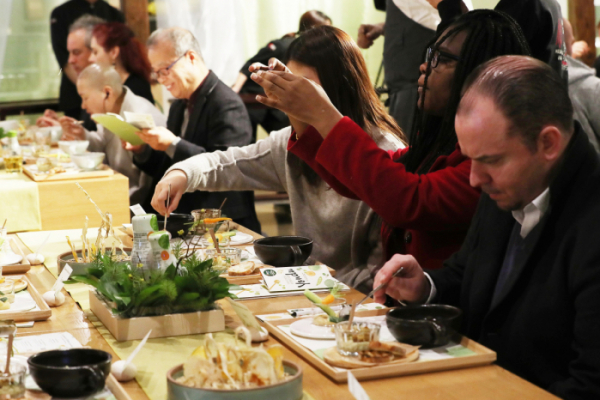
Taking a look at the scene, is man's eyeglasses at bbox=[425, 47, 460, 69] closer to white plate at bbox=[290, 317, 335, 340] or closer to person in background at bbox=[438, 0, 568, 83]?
person in background at bbox=[438, 0, 568, 83]

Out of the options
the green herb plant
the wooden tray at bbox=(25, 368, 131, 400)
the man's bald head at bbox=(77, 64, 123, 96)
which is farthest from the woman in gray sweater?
the man's bald head at bbox=(77, 64, 123, 96)

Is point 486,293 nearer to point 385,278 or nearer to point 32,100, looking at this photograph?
point 385,278

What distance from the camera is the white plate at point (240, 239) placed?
2.16m

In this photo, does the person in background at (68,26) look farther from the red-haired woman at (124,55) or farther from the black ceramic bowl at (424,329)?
the black ceramic bowl at (424,329)

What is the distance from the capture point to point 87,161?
325 centimetres

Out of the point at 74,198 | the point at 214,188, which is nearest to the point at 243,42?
the point at 74,198

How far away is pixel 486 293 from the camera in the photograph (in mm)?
1431

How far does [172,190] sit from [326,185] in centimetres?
47

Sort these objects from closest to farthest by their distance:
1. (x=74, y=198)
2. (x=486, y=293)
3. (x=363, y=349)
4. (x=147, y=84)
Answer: (x=363, y=349) → (x=486, y=293) → (x=74, y=198) → (x=147, y=84)

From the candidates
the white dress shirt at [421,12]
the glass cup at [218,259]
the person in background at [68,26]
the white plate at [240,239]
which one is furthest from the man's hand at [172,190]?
the person in background at [68,26]

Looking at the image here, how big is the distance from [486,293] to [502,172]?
0.83 feet

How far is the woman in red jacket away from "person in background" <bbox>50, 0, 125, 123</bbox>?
15.7 ft

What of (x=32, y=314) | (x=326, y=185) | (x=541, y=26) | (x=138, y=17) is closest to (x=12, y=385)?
(x=32, y=314)

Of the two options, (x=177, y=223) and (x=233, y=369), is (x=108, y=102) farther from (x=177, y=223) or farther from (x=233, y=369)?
(x=233, y=369)
